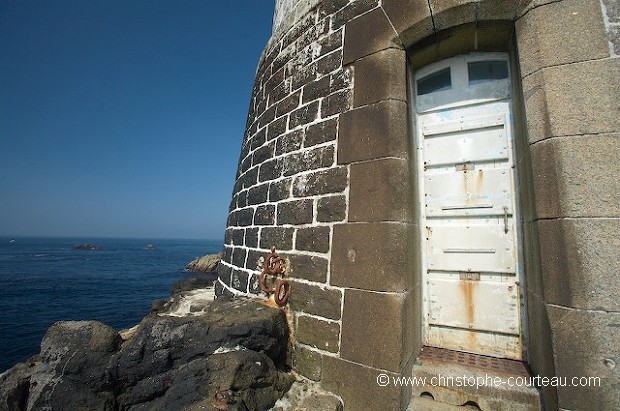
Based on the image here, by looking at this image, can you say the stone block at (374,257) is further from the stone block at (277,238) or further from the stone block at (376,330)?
the stone block at (277,238)

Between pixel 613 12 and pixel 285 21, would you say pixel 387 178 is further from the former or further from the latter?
pixel 285 21

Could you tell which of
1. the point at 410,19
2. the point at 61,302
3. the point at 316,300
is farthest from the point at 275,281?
the point at 61,302

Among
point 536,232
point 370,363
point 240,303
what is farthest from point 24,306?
point 536,232

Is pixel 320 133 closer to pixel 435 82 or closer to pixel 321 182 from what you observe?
pixel 321 182

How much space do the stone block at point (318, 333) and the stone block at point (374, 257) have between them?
39 cm

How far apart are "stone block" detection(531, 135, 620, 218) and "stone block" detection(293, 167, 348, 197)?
4.74 ft

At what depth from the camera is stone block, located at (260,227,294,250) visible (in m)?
3.01

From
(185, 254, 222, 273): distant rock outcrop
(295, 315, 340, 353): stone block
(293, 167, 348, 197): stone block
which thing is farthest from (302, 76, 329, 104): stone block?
(185, 254, 222, 273): distant rock outcrop

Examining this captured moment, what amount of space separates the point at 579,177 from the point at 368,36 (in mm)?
2113

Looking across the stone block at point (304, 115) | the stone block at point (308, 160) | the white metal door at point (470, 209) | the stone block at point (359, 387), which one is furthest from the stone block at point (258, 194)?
the stone block at point (359, 387)

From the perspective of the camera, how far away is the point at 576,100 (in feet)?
6.17

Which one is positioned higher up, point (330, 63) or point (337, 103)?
point (330, 63)

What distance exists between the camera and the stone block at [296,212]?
2.86 meters

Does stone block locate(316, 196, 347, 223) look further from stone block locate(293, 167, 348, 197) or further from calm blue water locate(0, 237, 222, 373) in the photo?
calm blue water locate(0, 237, 222, 373)
